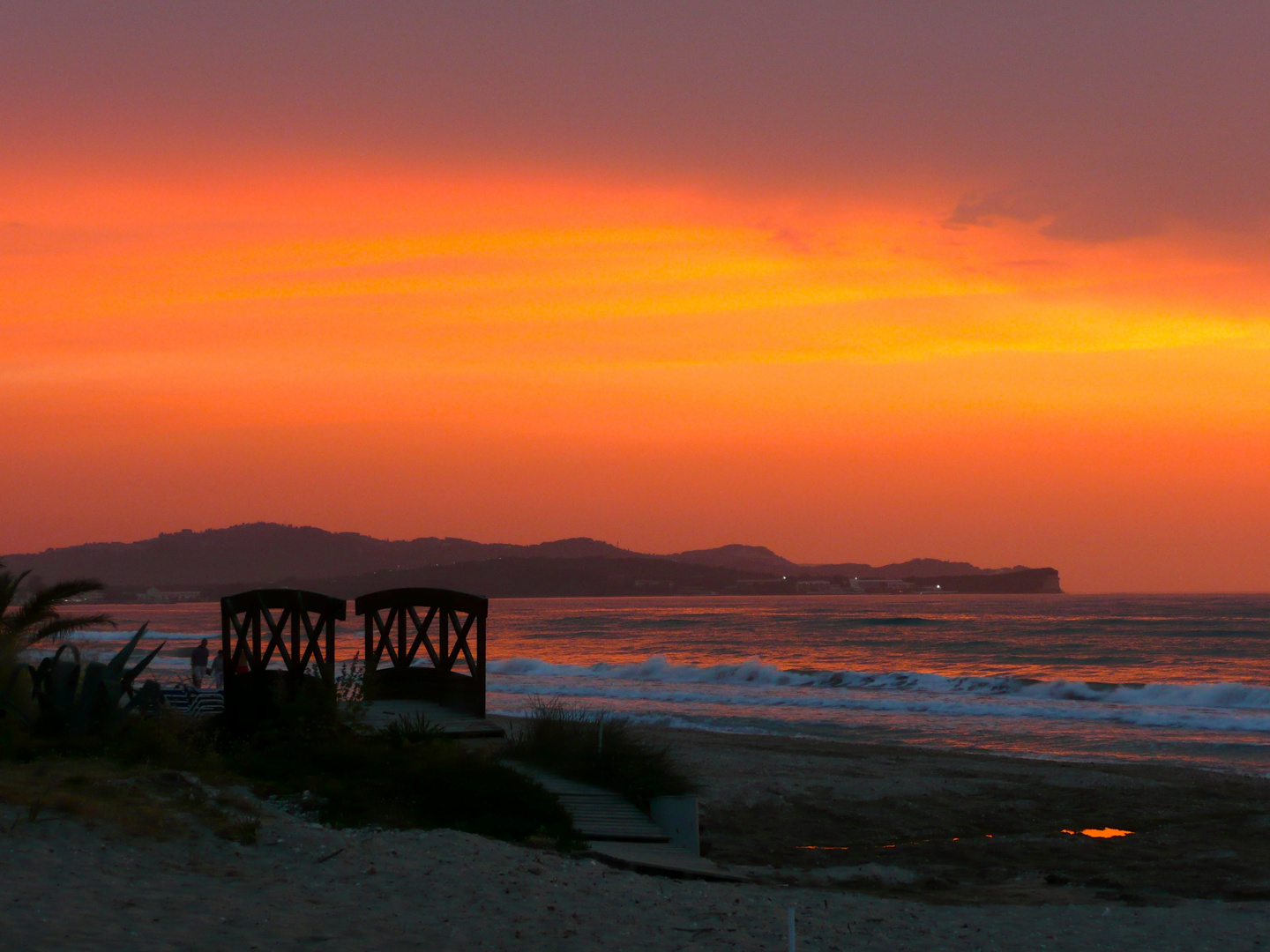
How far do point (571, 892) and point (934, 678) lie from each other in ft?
139

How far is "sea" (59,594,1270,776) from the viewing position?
28.9 m

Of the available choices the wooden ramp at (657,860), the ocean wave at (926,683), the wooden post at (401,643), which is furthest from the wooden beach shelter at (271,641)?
the ocean wave at (926,683)

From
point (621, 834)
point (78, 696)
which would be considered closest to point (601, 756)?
point (621, 834)

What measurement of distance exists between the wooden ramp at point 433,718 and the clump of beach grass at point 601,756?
19.0 inches

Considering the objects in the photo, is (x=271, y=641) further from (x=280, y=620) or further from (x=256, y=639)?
(x=256, y=639)

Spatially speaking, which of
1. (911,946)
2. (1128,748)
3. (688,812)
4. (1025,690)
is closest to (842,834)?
(688,812)

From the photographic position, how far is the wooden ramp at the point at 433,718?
15.6 metres

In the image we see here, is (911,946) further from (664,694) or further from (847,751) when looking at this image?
(664,694)

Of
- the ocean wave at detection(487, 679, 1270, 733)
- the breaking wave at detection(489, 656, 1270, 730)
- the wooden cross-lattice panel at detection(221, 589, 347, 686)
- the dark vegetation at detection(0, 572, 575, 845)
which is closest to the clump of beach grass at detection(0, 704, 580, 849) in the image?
the dark vegetation at detection(0, 572, 575, 845)

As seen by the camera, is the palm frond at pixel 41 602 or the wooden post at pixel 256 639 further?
the palm frond at pixel 41 602

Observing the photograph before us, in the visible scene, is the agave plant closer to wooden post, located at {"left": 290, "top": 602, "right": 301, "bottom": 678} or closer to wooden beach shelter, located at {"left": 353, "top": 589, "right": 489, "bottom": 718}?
wooden post, located at {"left": 290, "top": 602, "right": 301, "bottom": 678}

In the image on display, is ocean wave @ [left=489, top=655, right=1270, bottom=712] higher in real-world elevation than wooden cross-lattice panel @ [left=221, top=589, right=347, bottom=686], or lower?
lower

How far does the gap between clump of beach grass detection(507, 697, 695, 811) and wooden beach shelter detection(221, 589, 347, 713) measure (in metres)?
2.74

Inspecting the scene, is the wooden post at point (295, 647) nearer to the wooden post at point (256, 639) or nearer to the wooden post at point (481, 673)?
the wooden post at point (256, 639)
